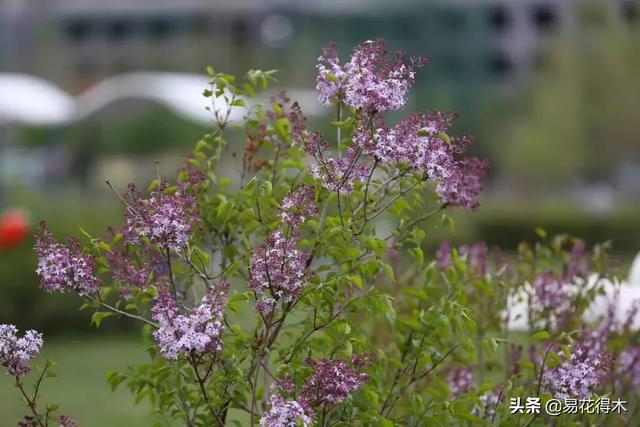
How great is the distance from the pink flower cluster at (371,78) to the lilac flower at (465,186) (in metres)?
0.34

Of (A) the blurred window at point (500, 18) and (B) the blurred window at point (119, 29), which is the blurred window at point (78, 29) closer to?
(B) the blurred window at point (119, 29)

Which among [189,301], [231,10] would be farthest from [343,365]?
[231,10]

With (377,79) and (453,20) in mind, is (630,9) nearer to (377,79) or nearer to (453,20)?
(453,20)

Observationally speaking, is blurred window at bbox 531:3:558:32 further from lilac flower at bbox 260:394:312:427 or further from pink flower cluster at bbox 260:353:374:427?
lilac flower at bbox 260:394:312:427

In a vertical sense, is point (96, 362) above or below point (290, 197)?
above

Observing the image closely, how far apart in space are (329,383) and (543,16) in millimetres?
66388

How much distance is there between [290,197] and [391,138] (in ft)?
0.94

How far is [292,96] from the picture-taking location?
101ft

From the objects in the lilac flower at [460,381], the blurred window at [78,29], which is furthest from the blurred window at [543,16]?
the lilac flower at [460,381]

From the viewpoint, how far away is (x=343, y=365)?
2.85 m

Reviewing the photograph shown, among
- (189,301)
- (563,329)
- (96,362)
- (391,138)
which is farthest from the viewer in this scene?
(96,362)

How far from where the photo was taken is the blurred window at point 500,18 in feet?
212

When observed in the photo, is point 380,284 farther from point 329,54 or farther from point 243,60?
point 243,60

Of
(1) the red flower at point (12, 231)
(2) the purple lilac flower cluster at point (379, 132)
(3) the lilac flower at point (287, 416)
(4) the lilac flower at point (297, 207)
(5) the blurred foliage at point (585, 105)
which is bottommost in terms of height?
(3) the lilac flower at point (287, 416)
